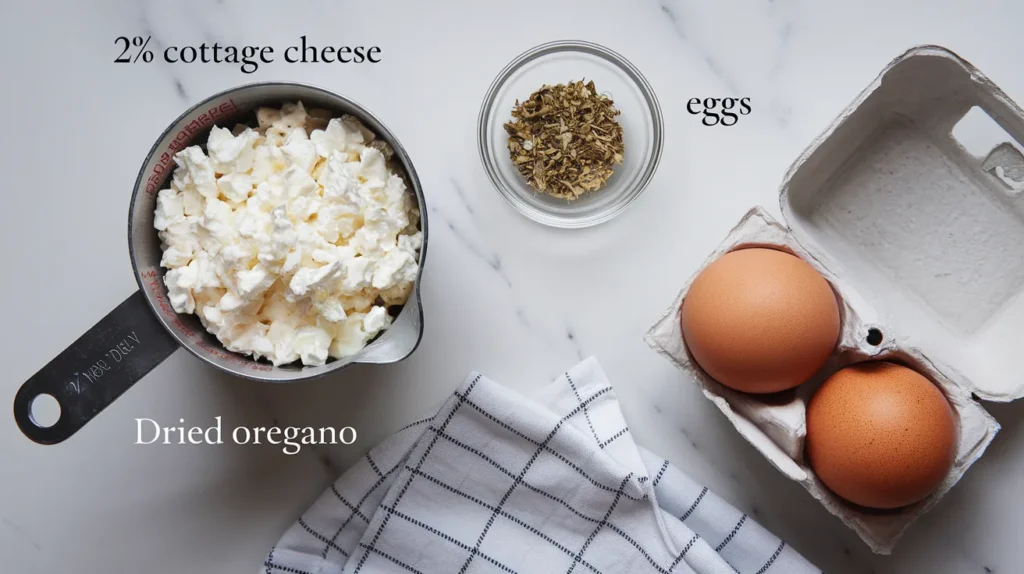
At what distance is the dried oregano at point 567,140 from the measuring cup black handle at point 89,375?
1.83 ft

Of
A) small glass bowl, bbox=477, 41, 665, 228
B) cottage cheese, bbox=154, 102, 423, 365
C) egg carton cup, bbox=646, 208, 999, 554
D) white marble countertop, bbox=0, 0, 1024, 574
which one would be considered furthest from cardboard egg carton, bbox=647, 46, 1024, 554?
cottage cheese, bbox=154, 102, 423, 365

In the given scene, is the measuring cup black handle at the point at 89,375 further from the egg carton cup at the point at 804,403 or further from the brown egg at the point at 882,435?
the brown egg at the point at 882,435

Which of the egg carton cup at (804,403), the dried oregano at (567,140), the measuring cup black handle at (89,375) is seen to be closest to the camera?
the measuring cup black handle at (89,375)

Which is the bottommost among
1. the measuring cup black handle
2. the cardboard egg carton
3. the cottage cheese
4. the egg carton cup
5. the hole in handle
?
the hole in handle

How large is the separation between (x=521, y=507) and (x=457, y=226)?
0.43 metres

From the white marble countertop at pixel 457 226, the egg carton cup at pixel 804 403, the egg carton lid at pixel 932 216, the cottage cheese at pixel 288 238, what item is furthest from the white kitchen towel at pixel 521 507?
the egg carton lid at pixel 932 216

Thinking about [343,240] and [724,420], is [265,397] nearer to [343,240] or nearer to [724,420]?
[343,240]

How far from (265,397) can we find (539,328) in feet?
1.40

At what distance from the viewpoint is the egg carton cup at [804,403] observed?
0.99 metres

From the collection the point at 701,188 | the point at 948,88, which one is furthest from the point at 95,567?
the point at 948,88

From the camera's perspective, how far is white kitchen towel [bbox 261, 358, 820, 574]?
3.74 feet

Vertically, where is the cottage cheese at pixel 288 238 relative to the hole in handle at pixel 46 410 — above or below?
above

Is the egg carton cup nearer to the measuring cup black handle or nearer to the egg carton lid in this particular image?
the egg carton lid

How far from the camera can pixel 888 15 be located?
3.84 feet
